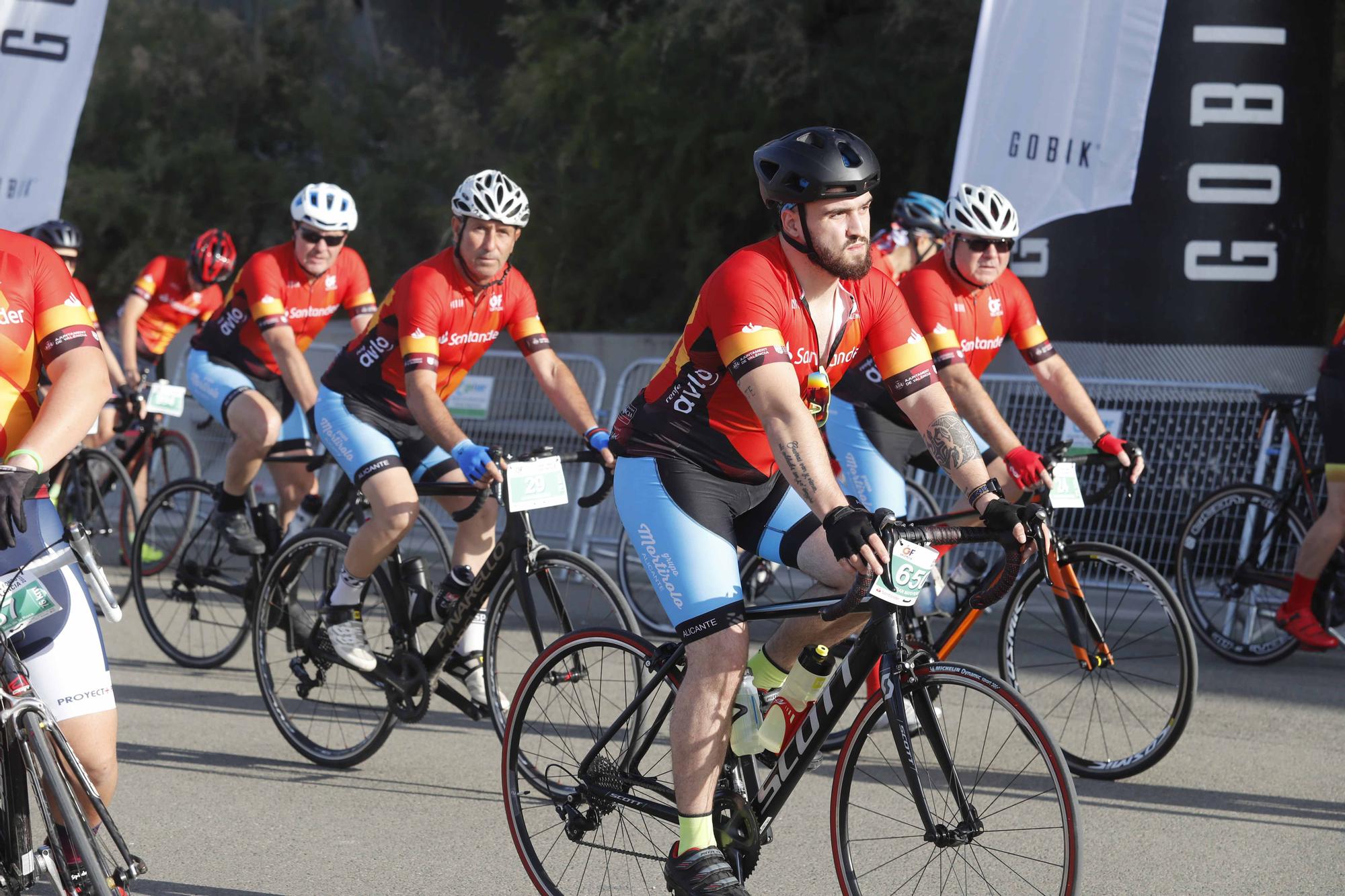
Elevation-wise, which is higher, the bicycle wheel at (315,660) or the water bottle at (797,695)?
the water bottle at (797,695)

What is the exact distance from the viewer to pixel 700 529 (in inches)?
162

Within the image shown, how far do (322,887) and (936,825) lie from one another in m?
1.96

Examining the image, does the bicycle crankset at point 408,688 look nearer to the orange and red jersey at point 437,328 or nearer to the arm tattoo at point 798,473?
the orange and red jersey at point 437,328

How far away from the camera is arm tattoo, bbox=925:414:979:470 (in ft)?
13.7

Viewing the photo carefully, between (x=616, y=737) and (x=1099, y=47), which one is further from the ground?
(x=1099, y=47)

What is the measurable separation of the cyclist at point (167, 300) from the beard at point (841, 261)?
6857 mm

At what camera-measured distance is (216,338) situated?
26.9 ft

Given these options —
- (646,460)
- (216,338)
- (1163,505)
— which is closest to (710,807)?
(646,460)

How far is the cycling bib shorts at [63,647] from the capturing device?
358 cm

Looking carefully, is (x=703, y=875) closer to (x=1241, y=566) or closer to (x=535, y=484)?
(x=535, y=484)

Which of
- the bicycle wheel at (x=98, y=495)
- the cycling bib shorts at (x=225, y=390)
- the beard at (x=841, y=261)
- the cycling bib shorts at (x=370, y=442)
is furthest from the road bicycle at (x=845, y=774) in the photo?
the bicycle wheel at (x=98, y=495)

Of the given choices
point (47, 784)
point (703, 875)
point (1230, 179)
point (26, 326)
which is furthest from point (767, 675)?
point (1230, 179)

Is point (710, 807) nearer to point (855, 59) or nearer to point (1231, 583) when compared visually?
point (1231, 583)

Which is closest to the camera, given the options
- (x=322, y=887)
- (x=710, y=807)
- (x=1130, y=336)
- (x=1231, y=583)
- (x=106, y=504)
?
(x=710, y=807)
